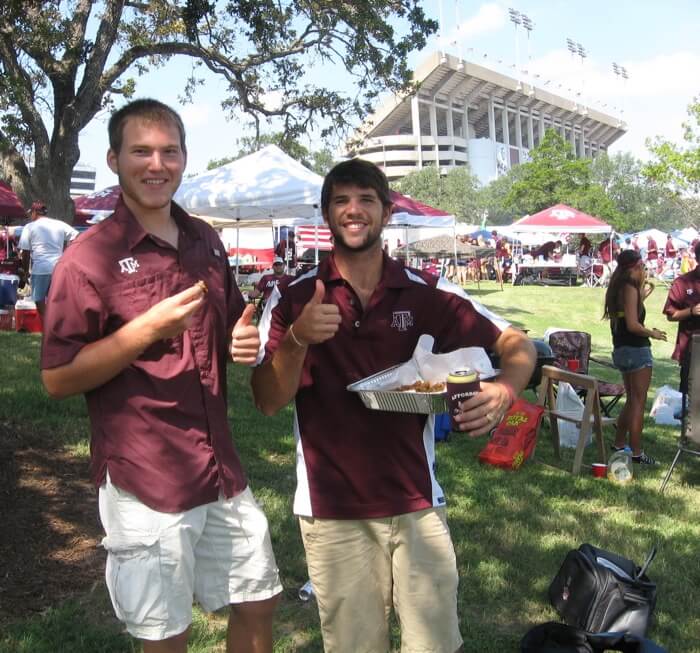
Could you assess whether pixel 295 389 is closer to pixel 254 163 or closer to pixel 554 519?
pixel 554 519

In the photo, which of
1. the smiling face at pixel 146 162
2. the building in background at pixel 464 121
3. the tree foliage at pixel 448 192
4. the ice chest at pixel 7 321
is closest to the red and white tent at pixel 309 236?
the ice chest at pixel 7 321

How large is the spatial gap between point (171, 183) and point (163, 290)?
1.15ft

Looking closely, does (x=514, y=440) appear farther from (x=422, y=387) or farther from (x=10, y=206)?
(x=10, y=206)

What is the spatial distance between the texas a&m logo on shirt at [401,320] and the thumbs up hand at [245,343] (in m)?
0.47

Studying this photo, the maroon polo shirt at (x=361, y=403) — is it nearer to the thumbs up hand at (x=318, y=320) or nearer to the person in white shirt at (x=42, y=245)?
the thumbs up hand at (x=318, y=320)

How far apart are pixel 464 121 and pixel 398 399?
136 m

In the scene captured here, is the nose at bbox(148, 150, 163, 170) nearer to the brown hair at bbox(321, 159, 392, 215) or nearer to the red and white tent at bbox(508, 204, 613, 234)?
the brown hair at bbox(321, 159, 392, 215)

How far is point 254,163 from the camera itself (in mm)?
12766

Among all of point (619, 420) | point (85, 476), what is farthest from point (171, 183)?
point (619, 420)

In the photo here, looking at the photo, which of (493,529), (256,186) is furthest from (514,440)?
(256,186)

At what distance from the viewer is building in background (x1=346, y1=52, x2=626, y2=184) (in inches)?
4840

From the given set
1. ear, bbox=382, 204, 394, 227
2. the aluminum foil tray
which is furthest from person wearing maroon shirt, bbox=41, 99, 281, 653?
ear, bbox=382, 204, 394, 227

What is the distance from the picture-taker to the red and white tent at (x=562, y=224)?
1049 inches

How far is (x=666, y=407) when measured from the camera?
8.98m
